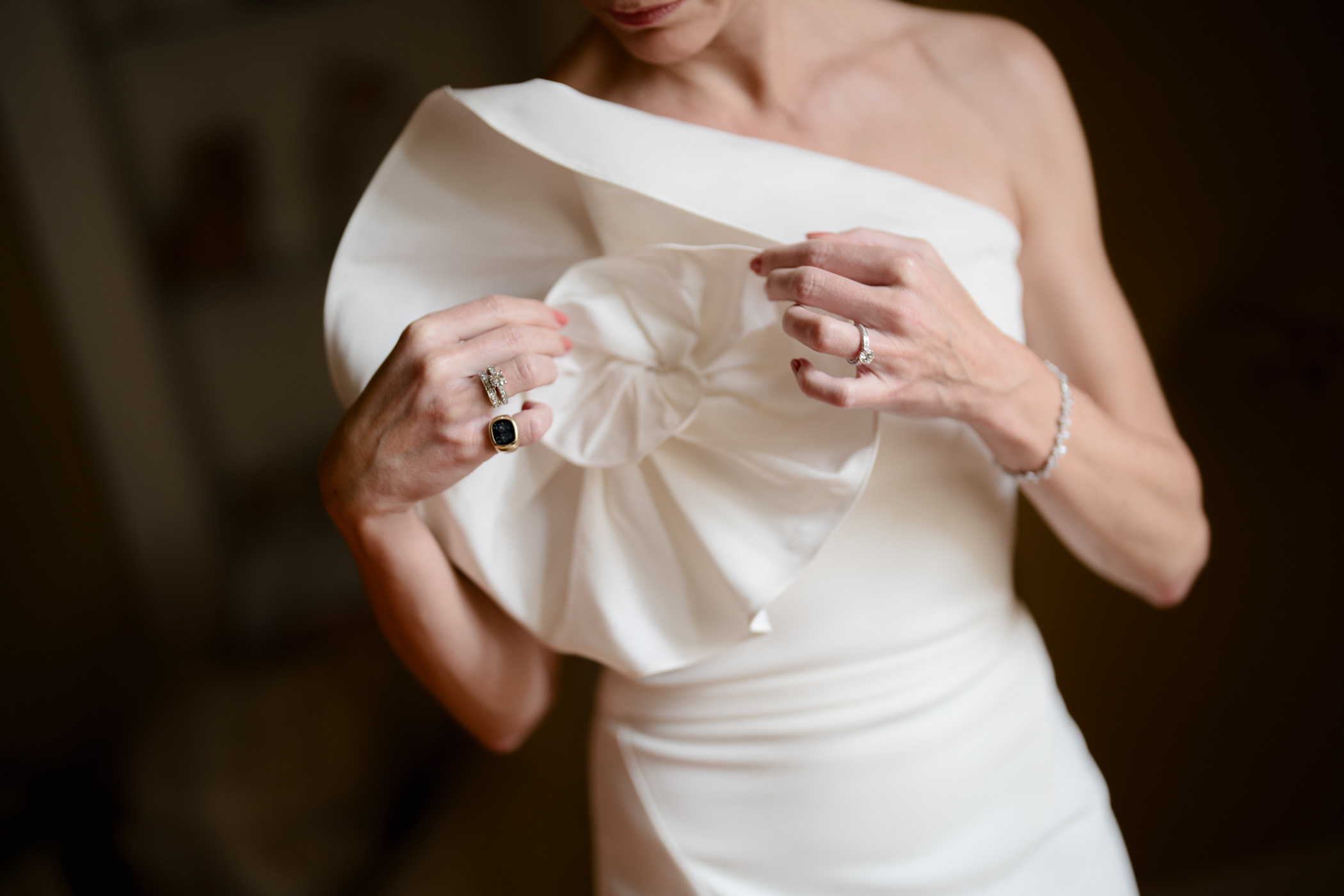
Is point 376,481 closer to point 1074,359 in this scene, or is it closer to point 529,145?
point 529,145

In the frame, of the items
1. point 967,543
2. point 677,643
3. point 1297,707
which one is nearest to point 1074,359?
point 967,543

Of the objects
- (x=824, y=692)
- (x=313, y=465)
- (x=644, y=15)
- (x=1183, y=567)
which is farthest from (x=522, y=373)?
(x=313, y=465)

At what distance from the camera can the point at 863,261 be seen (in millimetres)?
733

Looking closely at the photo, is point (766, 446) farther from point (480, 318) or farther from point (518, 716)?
point (518, 716)

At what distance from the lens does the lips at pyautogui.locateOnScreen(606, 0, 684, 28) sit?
2.69 feet

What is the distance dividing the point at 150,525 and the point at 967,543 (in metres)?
2.41

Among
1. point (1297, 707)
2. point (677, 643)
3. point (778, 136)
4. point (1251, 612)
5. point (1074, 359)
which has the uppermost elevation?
point (778, 136)

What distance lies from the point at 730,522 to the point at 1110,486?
39cm

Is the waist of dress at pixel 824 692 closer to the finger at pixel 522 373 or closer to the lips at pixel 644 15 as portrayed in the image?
the finger at pixel 522 373

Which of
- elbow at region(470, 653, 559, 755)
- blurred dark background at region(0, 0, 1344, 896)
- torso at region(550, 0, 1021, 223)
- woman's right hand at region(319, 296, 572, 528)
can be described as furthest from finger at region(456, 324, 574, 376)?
blurred dark background at region(0, 0, 1344, 896)

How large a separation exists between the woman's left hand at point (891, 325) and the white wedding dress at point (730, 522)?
7cm

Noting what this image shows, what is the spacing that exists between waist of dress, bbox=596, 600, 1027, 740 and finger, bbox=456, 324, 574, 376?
42 centimetres

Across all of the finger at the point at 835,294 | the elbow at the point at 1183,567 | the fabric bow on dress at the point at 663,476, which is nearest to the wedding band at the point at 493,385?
the fabric bow on dress at the point at 663,476

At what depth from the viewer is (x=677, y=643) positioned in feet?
3.09
